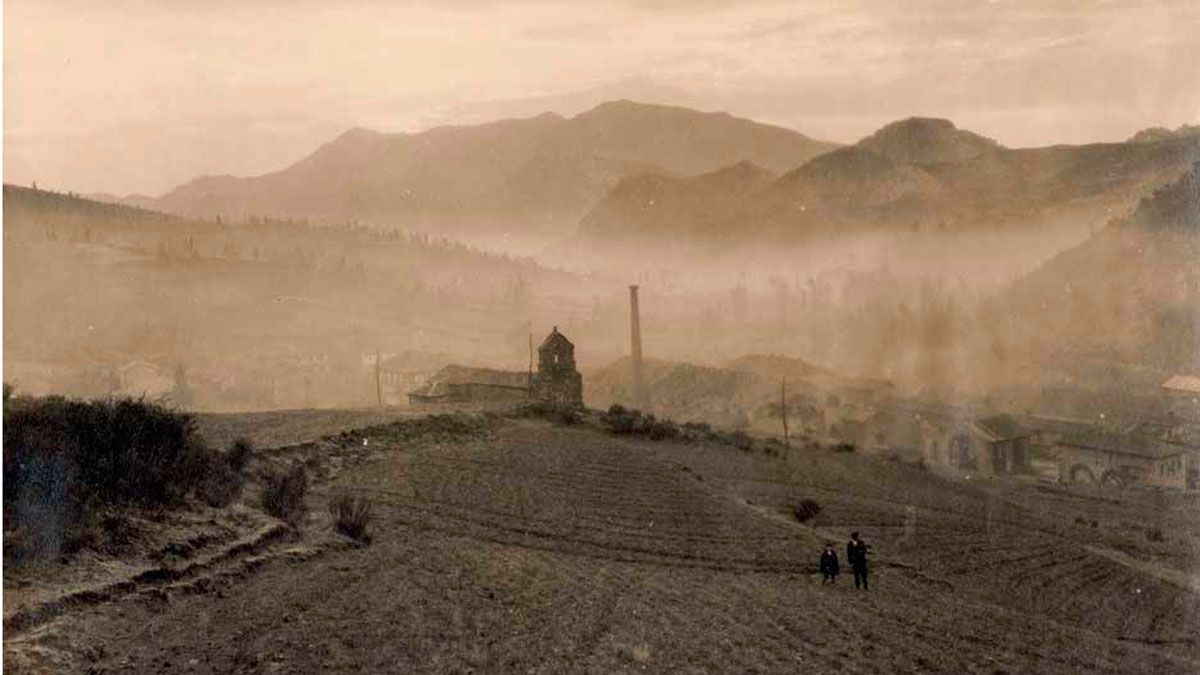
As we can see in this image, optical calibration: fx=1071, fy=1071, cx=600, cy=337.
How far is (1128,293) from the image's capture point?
142500 millimetres

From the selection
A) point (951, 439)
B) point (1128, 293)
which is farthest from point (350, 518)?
point (1128, 293)

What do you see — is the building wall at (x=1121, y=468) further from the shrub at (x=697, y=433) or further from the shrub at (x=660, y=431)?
the shrub at (x=660, y=431)

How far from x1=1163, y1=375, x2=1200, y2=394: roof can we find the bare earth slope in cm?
7430

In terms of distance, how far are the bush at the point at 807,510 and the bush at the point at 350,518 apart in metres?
15.9

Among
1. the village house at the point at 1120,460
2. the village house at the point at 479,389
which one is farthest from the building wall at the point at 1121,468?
the village house at the point at 479,389

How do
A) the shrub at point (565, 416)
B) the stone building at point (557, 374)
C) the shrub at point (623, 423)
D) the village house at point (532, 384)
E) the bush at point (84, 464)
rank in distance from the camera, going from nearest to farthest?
the bush at point (84, 464) → the shrub at point (623, 423) → the shrub at point (565, 416) → the stone building at point (557, 374) → the village house at point (532, 384)

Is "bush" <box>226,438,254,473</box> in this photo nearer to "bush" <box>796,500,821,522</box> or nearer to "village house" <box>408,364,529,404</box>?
"bush" <box>796,500,821,522</box>

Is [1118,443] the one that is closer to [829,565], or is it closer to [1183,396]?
[1183,396]

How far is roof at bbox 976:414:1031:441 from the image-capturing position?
3093 inches

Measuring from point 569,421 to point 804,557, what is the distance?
24399 millimetres

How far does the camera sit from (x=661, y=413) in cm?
9844

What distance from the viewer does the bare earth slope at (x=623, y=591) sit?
1509 cm

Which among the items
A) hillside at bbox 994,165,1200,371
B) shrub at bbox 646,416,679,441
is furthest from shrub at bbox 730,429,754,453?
hillside at bbox 994,165,1200,371

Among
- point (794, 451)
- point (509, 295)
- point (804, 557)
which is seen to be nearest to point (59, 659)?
point (804, 557)
